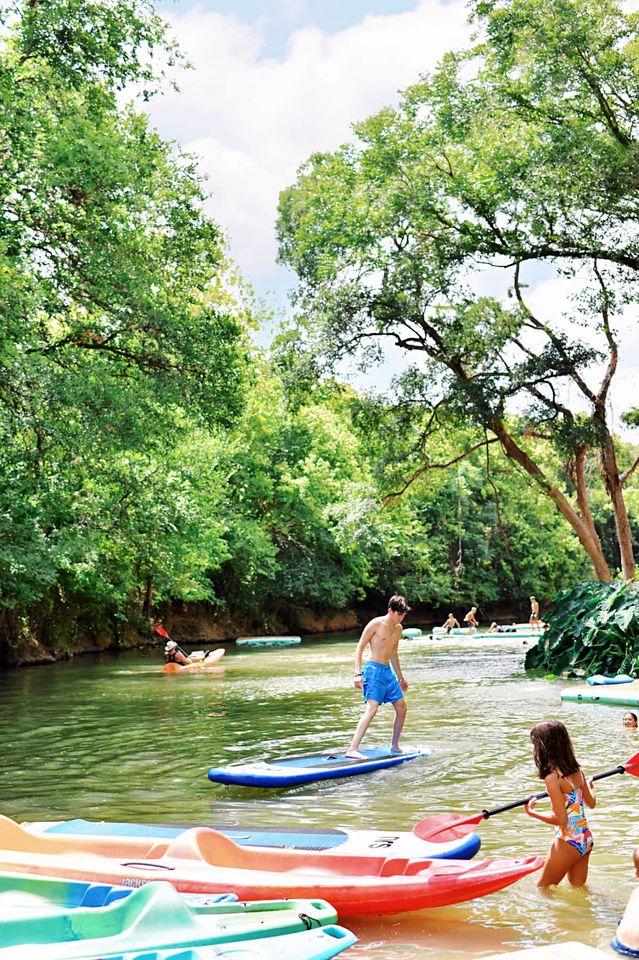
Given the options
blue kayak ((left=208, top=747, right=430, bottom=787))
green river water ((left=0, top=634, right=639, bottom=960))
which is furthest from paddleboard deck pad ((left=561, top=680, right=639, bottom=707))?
blue kayak ((left=208, top=747, right=430, bottom=787))

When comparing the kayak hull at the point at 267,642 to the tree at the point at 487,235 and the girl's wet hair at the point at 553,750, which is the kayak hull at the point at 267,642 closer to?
the tree at the point at 487,235

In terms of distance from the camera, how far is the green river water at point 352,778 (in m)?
5.15

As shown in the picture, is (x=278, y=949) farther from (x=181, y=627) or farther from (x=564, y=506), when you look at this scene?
(x=181, y=627)

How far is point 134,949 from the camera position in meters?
3.96

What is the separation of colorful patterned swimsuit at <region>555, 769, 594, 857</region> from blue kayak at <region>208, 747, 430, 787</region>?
3594 mm

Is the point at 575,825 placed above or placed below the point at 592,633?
below

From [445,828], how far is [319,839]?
771mm

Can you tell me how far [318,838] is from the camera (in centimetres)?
586

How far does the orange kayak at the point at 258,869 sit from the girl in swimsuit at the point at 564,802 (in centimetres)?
35

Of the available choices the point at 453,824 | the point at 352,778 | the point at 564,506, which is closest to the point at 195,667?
the point at 564,506

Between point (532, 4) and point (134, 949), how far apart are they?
18.8m

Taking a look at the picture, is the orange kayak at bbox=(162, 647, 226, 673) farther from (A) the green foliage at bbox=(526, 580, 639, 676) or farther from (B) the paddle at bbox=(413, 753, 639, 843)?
(B) the paddle at bbox=(413, 753, 639, 843)

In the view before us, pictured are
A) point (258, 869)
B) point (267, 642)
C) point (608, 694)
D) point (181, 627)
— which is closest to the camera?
point (258, 869)

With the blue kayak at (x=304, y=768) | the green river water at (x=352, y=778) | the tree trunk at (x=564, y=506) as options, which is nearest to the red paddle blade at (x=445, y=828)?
the green river water at (x=352, y=778)
